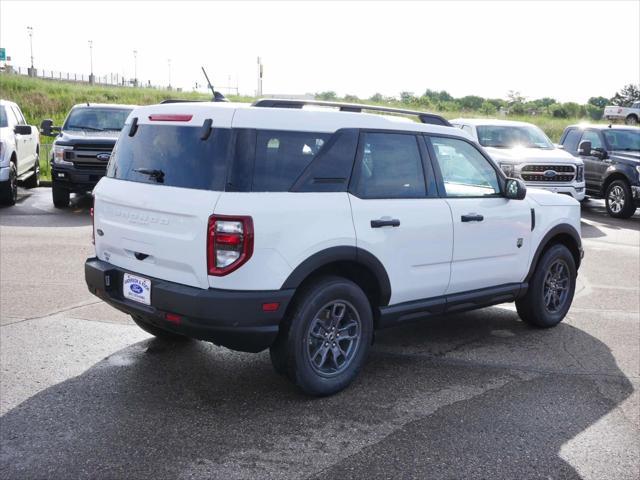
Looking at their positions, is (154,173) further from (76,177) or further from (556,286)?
(76,177)

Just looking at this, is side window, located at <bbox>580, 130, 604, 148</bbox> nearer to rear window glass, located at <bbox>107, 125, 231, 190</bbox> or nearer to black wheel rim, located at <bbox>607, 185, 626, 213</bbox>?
black wheel rim, located at <bbox>607, 185, 626, 213</bbox>

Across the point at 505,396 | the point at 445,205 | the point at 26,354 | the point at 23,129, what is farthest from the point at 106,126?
the point at 505,396

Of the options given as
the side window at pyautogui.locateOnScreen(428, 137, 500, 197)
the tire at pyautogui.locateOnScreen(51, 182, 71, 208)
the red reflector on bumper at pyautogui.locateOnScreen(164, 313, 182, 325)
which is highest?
the side window at pyautogui.locateOnScreen(428, 137, 500, 197)

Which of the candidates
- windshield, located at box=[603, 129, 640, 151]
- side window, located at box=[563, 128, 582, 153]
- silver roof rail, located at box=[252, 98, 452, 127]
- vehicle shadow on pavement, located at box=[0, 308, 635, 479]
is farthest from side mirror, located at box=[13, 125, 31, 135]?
windshield, located at box=[603, 129, 640, 151]

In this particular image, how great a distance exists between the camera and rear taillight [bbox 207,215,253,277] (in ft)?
13.2

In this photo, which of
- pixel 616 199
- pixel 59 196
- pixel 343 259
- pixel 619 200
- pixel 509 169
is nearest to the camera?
pixel 343 259

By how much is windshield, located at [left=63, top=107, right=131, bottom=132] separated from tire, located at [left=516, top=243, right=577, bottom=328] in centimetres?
1021

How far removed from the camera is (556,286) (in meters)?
6.50

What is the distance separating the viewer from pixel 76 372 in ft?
16.2

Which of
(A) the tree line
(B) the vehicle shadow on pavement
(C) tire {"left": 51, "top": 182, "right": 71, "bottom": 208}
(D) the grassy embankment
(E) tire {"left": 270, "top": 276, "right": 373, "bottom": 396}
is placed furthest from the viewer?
(A) the tree line

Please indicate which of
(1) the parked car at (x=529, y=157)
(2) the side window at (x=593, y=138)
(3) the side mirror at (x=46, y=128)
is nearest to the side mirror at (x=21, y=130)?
(3) the side mirror at (x=46, y=128)

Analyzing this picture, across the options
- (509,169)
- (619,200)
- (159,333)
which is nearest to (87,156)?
(509,169)

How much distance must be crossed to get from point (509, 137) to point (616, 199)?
9.35ft

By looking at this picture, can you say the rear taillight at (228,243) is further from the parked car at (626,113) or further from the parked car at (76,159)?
the parked car at (626,113)
